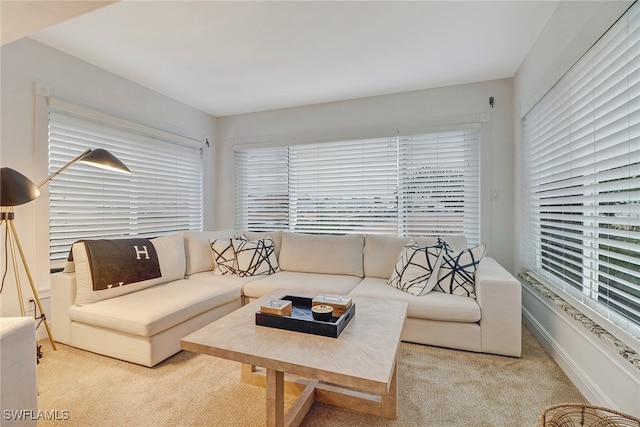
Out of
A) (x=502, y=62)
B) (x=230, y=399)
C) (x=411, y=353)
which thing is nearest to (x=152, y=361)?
(x=230, y=399)

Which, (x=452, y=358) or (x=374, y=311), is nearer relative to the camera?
(x=374, y=311)

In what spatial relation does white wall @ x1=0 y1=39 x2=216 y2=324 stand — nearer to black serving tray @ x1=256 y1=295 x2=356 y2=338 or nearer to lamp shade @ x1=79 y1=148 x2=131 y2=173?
lamp shade @ x1=79 y1=148 x2=131 y2=173

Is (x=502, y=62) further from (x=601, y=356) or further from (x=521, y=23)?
(x=601, y=356)

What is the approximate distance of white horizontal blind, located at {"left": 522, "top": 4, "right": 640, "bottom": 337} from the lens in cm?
134

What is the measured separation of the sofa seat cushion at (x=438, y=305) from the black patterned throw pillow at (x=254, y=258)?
108 centimetres

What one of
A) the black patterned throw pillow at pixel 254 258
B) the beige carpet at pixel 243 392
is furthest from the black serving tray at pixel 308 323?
the black patterned throw pillow at pixel 254 258

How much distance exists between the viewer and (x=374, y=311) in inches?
68.7

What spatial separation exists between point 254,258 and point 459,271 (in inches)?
78.3

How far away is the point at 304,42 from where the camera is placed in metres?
2.39

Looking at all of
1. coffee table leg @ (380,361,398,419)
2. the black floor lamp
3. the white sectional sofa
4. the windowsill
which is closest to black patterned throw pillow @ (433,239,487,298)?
the white sectional sofa

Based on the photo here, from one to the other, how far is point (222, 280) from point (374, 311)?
176cm

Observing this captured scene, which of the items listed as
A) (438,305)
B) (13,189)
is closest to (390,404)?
(438,305)

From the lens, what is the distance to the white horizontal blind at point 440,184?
10.5 ft

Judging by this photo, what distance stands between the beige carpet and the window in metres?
1.56
